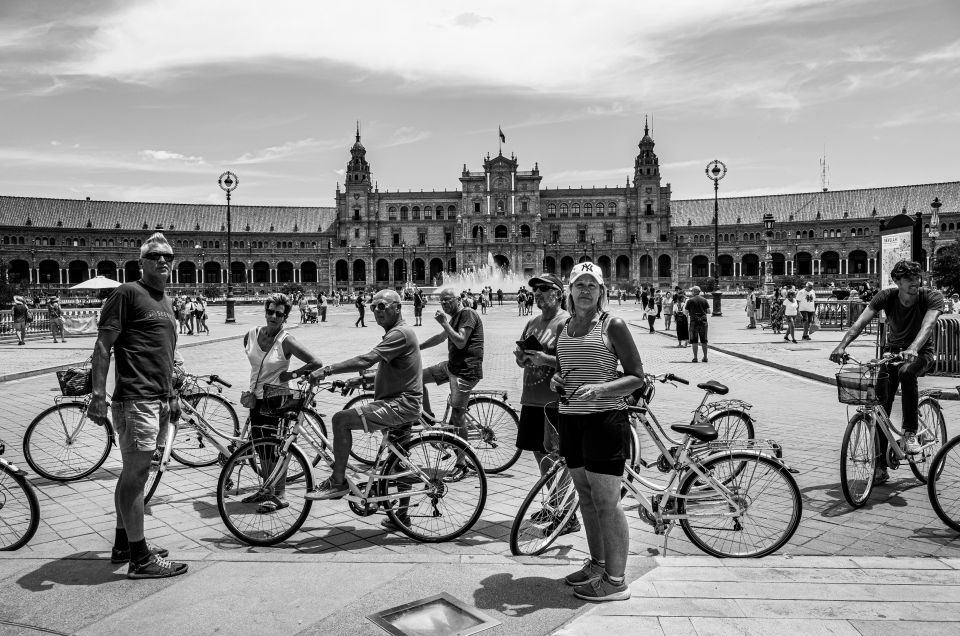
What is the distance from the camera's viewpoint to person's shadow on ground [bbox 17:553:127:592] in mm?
4254

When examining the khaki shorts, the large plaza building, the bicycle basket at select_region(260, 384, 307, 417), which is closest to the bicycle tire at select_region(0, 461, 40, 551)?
the khaki shorts

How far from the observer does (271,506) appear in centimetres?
529

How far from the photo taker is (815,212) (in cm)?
10744

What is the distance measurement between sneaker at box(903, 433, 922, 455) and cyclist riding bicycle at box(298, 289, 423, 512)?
4132 mm

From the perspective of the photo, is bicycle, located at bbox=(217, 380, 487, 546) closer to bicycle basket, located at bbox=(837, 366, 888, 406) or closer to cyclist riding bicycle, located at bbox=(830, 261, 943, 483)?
bicycle basket, located at bbox=(837, 366, 888, 406)

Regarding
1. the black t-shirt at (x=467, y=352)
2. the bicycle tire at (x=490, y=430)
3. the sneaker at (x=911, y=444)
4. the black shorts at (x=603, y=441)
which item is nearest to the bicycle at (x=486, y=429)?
the bicycle tire at (x=490, y=430)

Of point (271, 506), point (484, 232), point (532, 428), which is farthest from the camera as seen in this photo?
point (484, 232)

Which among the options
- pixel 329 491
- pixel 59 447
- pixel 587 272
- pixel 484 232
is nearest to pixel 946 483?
pixel 587 272

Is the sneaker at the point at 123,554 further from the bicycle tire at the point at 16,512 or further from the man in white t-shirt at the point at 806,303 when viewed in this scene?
the man in white t-shirt at the point at 806,303

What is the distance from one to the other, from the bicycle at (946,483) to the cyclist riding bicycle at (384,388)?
12.3ft

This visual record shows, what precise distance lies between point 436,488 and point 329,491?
76 cm

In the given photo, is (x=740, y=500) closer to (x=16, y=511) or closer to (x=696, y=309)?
(x=16, y=511)

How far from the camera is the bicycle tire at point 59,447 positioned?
6875 mm

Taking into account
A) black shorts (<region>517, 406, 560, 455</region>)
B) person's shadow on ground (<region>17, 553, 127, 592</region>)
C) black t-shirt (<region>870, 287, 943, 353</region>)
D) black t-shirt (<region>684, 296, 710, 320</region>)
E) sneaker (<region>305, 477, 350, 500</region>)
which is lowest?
person's shadow on ground (<region>17, 553, 127, 592</region>)
